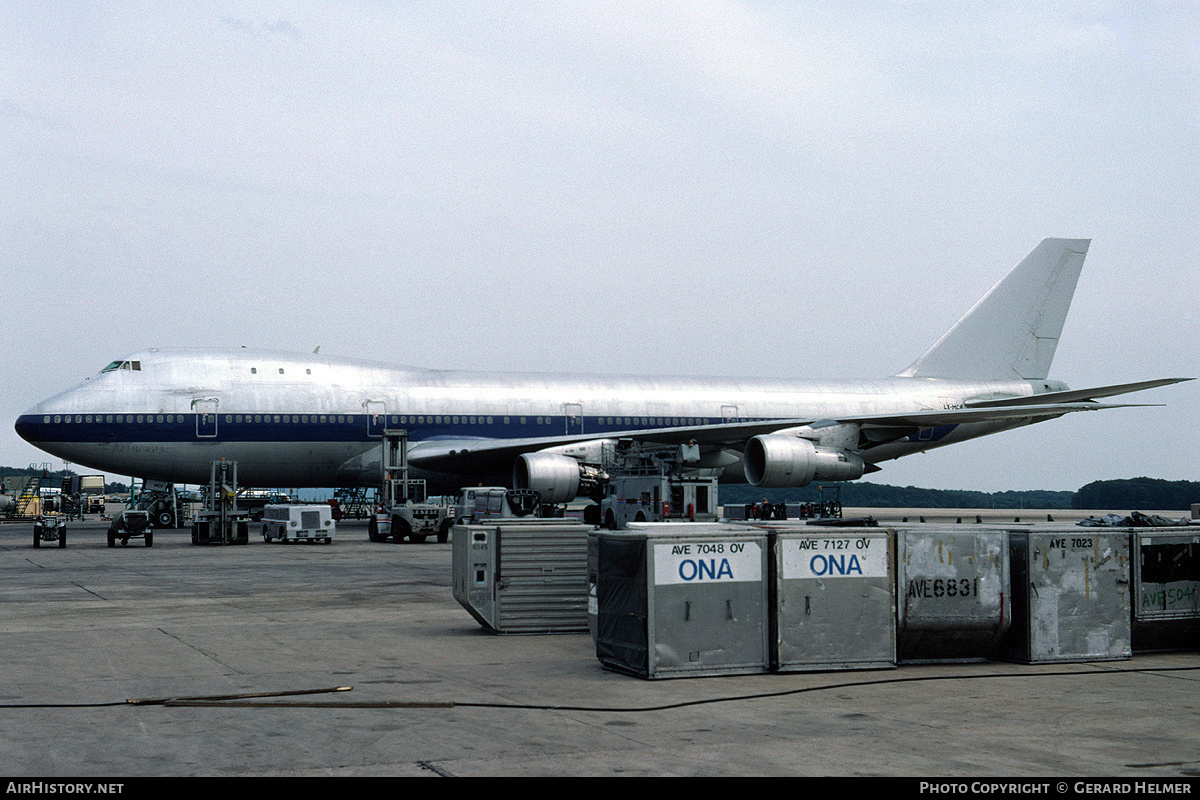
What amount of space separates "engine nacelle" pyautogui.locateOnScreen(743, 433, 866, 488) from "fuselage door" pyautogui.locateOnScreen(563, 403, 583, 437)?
25.7ft

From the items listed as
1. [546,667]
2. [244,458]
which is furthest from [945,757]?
[244,458]

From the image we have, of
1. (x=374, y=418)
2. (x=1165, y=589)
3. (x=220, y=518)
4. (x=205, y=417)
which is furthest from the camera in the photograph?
(x=374, y=418)

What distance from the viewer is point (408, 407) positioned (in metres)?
34.1

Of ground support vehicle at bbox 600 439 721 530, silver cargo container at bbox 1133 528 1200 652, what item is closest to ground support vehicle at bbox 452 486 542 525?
ground support vehicle at bbox 600 439 721 530

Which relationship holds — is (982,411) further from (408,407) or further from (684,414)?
(408,407)

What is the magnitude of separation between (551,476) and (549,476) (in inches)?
2.2

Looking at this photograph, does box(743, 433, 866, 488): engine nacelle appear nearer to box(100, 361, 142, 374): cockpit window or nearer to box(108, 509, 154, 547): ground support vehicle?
box(108, 509, 154, 547): ground support vehicle

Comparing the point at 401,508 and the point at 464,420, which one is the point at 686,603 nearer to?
the point at 401,508

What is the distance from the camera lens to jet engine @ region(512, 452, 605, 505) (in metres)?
29.3

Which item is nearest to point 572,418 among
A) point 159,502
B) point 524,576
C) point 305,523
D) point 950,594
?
point 305,523

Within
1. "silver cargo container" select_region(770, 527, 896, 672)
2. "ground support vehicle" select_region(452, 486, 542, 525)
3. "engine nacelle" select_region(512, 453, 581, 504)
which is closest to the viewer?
"silver cargo container" select_region(770, 527, 896, 672)

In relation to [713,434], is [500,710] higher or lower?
lower

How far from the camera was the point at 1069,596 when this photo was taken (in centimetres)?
1052
